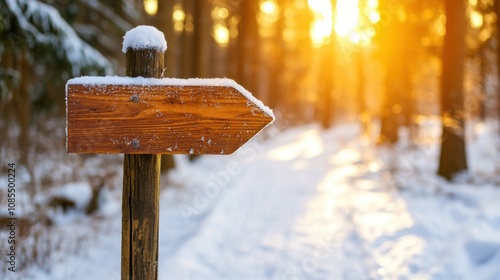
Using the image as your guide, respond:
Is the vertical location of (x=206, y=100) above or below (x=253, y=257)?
above

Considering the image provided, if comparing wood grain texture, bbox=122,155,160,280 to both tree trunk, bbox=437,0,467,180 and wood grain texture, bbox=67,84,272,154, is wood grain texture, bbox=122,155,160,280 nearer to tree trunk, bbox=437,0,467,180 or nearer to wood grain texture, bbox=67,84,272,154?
wood grain texture, bbox=67,84,272,154

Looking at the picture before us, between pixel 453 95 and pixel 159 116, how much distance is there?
895 cm

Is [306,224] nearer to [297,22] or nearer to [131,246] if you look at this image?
[131,246]

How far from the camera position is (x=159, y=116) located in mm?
2373

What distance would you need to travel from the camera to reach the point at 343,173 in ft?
A: 39.5

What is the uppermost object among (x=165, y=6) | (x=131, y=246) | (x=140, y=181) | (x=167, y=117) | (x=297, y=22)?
(x=297, y=22)

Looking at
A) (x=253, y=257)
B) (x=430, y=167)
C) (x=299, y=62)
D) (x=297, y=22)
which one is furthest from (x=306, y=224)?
(x=299, y=62)

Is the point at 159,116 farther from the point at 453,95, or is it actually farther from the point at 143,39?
the point at 453,95

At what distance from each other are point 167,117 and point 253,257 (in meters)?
3.60

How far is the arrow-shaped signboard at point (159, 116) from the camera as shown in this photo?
91.4 inches

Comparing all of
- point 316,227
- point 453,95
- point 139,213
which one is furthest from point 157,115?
point 453,95

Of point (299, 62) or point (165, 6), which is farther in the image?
point (299, 62)

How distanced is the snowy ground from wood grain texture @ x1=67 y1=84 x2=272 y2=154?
2698mm

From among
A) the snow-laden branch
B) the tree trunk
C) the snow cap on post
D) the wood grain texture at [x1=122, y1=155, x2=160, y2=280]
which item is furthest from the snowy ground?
the snow cap on post
